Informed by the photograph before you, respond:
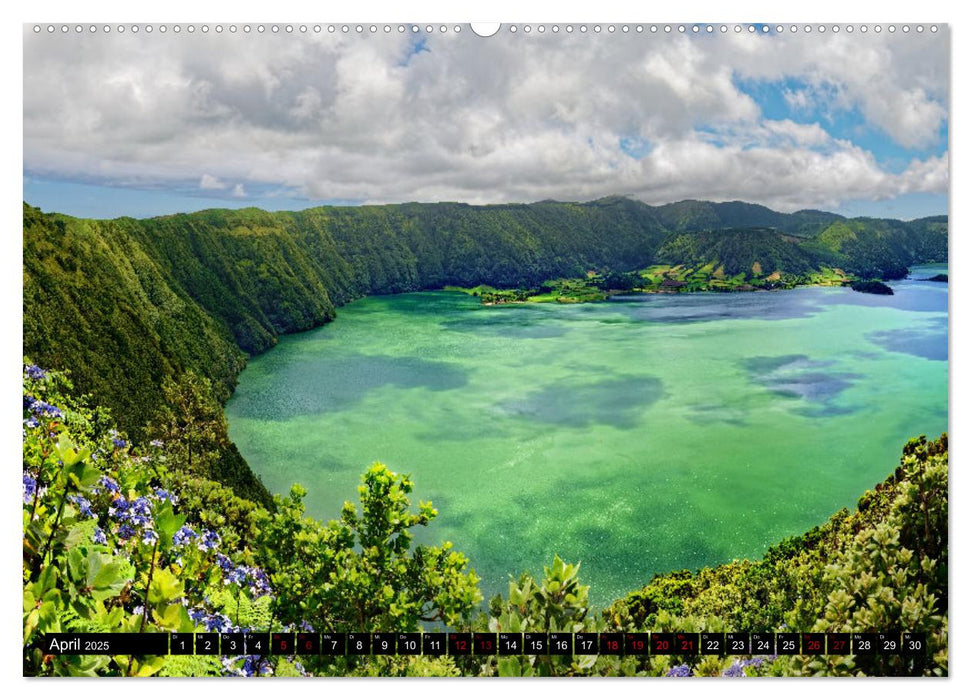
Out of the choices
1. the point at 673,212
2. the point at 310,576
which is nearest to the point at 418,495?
the point at 310,576

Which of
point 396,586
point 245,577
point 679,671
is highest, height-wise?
point 245,577

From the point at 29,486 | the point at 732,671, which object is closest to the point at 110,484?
the point at 29,486

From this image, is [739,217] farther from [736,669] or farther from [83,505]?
[83,505]

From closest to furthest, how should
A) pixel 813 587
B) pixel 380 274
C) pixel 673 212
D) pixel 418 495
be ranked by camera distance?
pixel 813 587 < pixel 418 495 < pixel 673 212 < pixel 380 274

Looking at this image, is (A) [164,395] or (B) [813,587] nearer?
(B) [813,587]

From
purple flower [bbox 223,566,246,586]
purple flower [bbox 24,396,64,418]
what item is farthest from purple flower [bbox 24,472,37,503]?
purple flower [bbox 223,566,246,586]

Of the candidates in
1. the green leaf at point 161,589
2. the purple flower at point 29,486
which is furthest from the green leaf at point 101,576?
the purple flower at point 29,486

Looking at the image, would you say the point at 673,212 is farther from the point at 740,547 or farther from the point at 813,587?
the point at 740,547
